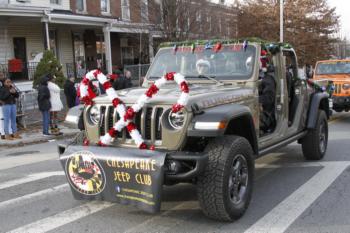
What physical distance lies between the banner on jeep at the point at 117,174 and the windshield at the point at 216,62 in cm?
200

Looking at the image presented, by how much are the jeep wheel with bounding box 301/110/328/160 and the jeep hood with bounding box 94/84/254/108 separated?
86.3 inches

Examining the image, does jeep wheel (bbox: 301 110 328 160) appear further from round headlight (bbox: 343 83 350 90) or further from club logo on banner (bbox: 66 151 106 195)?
round headlight (bbox: 343 83 350 90)

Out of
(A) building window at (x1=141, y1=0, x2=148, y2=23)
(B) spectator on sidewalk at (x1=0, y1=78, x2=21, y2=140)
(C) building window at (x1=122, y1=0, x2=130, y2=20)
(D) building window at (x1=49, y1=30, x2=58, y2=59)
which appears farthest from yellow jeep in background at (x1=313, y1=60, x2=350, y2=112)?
(C) building window at (x1=122, y1=0, x2=130, y2=20)

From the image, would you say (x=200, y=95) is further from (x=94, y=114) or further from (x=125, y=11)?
(x=125, y=11)

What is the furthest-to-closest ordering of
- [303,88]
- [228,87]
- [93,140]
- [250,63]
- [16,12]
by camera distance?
[16,12] < [303,88] < [250,63] < [228,87] < [93,140]

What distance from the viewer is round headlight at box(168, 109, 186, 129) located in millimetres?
4605

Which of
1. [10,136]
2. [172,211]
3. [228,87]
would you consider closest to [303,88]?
[228,87]

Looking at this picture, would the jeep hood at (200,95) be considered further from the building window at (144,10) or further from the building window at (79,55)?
the building window at (79,55)

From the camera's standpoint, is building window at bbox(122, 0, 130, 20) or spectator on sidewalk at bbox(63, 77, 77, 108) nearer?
spectator on sidewalk at bbox(63, 77, 77, 108)

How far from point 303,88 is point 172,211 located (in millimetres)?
3397

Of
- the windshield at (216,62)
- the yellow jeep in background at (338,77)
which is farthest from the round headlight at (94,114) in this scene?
the yellow jeep in background at (338,77)

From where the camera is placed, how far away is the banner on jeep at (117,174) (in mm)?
4402

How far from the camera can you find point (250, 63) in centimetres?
611

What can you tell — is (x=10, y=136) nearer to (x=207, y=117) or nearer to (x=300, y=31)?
(x=207, y=117)
